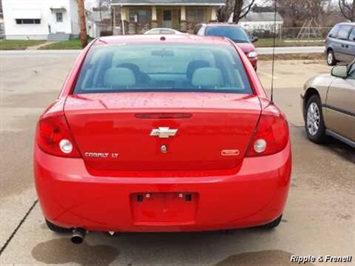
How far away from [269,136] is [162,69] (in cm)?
118

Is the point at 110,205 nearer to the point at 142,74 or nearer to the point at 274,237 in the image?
the point at 142,74

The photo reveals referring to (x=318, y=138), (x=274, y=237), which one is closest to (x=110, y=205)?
(x=274, y=237)

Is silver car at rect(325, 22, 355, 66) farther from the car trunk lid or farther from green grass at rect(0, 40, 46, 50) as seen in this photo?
green grass at rect(0, 40, 46, 50)

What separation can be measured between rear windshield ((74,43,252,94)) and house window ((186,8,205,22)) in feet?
143

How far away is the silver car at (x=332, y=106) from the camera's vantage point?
18.5 ft

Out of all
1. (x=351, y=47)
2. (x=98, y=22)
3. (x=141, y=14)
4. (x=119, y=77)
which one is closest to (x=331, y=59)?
(x=351, y=47)

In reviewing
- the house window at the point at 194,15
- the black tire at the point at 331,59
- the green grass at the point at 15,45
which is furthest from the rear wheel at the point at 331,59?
the house window at the point at 194,15

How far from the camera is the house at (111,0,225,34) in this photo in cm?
4434

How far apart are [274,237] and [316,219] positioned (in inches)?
20.3

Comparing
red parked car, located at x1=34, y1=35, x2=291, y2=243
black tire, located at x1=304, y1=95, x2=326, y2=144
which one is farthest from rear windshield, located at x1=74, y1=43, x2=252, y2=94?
black tire, located at x1=304, y1=95, x2=326, y2=144

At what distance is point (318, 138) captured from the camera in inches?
254

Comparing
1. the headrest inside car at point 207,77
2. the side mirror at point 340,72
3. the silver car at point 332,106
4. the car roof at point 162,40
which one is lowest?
the silver car at point 332,106

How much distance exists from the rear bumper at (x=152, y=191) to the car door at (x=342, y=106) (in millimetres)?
A: 2840

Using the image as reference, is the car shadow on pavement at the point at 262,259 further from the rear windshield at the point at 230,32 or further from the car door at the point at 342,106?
the rear windshield at the point at 230,32
